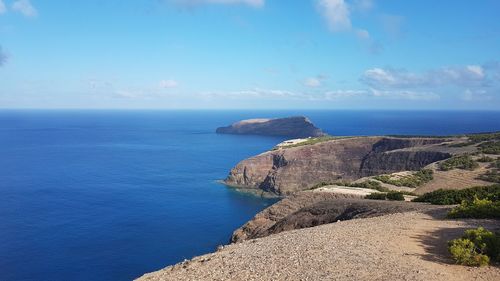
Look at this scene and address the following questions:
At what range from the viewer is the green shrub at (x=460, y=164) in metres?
61.2

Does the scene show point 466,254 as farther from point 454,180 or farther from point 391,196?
point 454,180

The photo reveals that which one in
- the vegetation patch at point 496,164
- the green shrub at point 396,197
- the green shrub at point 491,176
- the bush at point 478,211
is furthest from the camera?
the vegetation patch at point 496,164

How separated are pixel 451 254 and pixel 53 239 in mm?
53491

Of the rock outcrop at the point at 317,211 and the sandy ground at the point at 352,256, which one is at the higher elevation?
the sandy ground at the point at 352,256

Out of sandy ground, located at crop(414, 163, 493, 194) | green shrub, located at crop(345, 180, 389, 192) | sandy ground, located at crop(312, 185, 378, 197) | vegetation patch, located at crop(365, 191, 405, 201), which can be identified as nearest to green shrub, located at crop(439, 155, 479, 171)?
sandy ground, located at crop(414, 163, 493, 194)

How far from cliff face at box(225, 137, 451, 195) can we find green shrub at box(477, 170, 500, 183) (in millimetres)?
30483

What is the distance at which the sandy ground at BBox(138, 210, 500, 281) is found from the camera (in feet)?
54.9

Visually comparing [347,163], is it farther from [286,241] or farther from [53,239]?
[286,241]

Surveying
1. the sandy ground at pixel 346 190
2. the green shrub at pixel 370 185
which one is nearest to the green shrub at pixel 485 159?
the green shrub at pixel 370 185

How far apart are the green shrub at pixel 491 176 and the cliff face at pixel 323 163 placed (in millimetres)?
30483

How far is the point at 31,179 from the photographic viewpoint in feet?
318

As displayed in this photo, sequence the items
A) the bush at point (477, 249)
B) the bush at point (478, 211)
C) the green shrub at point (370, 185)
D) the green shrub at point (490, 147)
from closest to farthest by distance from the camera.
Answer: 1. the bush at point (477, 249)
2. the bush at point (478, 211)
3. the green shrub at point (370, 185)
4. the green shrub at point (490, 147)

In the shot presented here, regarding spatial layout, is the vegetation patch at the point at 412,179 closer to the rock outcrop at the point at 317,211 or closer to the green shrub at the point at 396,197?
the rock outcrop at the point at 317,211

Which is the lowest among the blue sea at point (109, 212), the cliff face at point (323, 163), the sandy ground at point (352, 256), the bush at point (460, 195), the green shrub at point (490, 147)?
the blue sea at point (109, 212)
